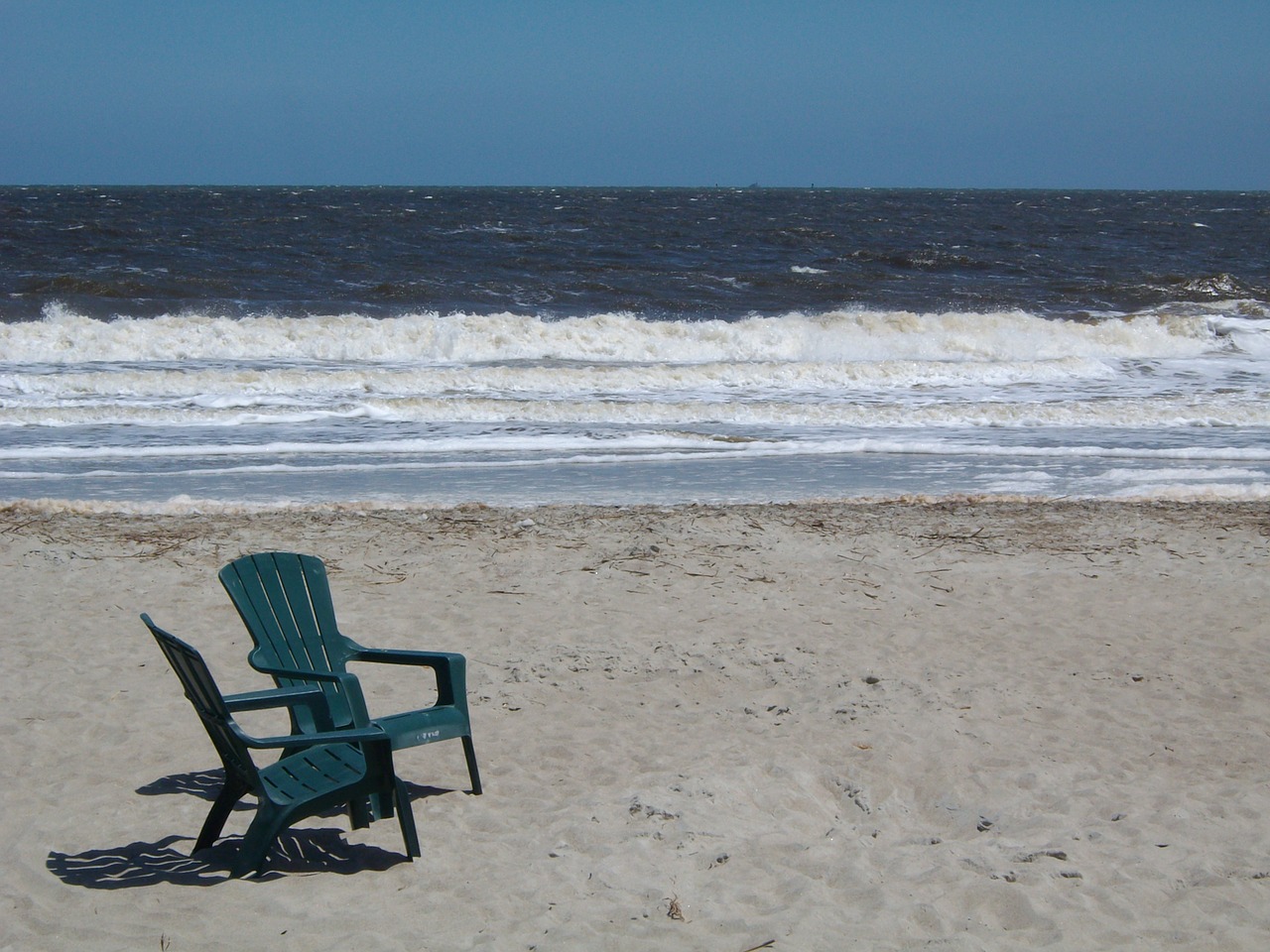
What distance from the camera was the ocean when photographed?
9.53 metres

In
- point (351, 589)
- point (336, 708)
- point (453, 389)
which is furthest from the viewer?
point (453, 389)

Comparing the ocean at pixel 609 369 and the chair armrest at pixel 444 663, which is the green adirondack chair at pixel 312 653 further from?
the ocean at pixel 609 369

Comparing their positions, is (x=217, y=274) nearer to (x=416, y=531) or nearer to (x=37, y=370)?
(x=37, y=370)

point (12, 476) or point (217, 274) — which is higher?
point (217, 274)

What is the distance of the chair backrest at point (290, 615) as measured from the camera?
13.0 ft

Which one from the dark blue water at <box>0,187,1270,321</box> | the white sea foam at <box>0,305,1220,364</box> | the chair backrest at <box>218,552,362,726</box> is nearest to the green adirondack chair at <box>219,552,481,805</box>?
the chair backrest at <box>218,552,362,726</box>

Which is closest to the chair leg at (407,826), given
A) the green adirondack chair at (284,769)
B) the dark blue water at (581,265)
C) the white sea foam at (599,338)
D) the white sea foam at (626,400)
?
the green adirondack chair at (284,769)

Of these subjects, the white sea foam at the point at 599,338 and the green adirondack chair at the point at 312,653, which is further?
the white sea foam at the point at 599,338

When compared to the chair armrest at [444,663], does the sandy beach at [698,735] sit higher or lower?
lower

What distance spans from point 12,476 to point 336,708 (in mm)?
6637

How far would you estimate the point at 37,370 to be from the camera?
14891 millimetres

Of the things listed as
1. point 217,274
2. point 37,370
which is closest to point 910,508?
point 37,370

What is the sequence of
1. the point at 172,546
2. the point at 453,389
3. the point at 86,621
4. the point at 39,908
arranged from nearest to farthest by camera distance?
the point at 39,908 → the point at 86,621 → the point at 172,546 → the point at 453,389

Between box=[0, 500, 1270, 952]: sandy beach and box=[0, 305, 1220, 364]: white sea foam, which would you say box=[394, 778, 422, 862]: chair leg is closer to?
box=[0, 500, 1270, 952]: sandy beach
